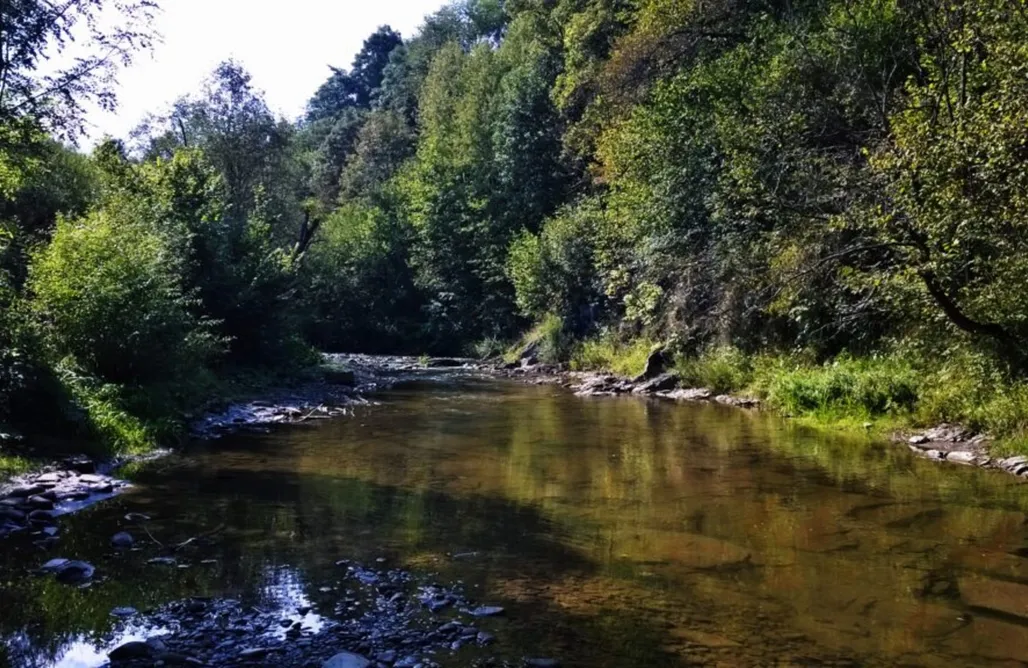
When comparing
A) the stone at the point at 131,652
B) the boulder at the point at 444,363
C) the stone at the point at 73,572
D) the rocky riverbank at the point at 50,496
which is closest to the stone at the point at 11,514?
the rocky riverbank at the point at 50,496

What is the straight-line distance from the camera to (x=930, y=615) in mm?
7891

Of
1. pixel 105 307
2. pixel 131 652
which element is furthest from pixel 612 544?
pixel 105 307

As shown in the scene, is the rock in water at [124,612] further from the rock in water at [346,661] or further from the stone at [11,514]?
the stone at [11,514]

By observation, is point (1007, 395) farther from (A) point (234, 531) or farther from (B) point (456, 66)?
(B) point (456, 66)

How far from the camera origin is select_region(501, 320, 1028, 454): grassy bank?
15594 millimetres

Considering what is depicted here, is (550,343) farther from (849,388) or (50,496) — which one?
(50,496)

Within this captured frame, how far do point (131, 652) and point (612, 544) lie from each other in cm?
549

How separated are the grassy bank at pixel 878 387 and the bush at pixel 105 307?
15045 millimetres

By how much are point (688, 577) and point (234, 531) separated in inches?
222

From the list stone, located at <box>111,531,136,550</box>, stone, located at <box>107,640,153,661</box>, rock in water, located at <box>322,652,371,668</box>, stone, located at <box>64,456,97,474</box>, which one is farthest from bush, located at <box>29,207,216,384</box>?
rock in water, located at <box>322,652,371,668</box>

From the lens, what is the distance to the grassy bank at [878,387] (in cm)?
1559

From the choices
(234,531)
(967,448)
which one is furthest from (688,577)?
(967,448)

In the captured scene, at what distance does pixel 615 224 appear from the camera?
116 ft

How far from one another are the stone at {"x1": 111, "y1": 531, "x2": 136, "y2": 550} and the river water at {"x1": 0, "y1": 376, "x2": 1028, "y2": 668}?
23 cm
